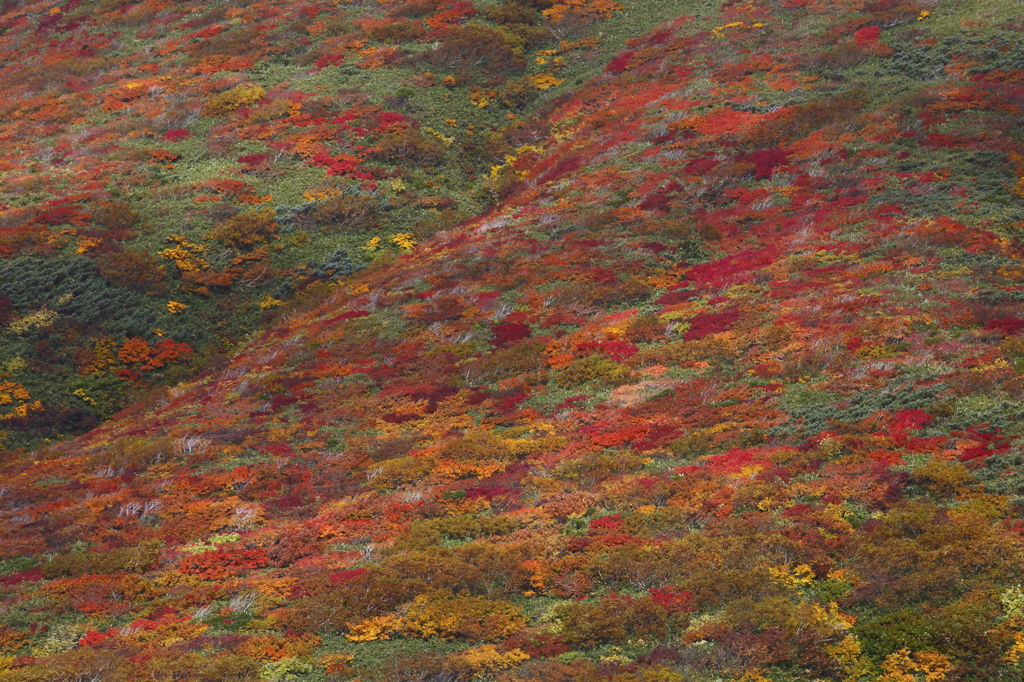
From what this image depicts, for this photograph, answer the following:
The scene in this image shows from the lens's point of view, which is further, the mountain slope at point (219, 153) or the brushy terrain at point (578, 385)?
the mountain slope at point (219, 153)

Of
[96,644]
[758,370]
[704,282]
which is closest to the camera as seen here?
[96,644]

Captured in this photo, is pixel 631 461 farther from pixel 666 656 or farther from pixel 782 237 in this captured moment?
pixel 782 237

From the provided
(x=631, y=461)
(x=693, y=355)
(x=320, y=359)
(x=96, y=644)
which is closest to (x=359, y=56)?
(x=320, y=359)

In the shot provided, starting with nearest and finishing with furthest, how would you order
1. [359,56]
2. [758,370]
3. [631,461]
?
[631,461], [758,370], [359,56]

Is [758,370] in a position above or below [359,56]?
below

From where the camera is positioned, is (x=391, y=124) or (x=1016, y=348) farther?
(x=391, y=124)

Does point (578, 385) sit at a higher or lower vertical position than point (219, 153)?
lower

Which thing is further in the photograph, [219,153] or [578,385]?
[219,153]

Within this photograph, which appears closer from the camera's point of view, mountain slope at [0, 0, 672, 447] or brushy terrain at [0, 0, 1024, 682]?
brushy terrain at [0, 0, 1024, 682]
